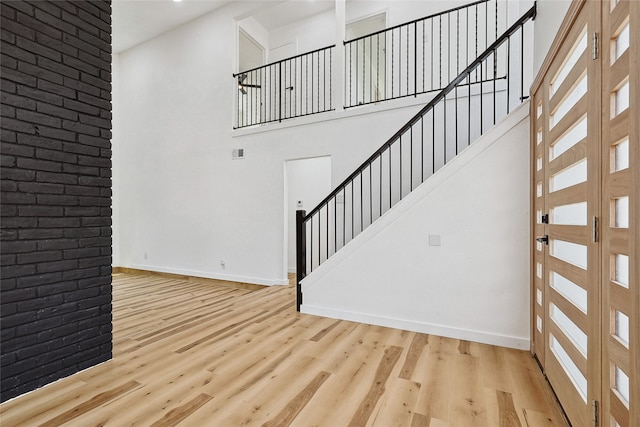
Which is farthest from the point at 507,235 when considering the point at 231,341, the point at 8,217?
the point at 8,217

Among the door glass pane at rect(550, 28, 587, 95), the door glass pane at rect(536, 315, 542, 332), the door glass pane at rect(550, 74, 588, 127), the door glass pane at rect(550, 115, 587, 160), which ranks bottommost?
the door glass pane at rect(536, 315, 542, 332)

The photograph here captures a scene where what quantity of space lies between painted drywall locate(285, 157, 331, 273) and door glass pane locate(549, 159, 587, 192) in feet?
14.5

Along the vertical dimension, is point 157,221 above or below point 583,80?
below

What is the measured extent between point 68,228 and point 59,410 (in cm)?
113

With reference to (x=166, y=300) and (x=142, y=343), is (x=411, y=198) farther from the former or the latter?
(x=166, y=300)

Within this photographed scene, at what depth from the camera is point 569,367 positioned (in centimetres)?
169

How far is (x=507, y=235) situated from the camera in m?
2.73

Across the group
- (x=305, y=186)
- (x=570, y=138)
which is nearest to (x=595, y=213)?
(x=570, y=138)

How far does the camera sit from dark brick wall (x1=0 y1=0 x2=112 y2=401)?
191 cm

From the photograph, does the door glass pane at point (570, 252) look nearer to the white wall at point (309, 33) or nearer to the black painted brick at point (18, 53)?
the black painted brick at point (18, 53)

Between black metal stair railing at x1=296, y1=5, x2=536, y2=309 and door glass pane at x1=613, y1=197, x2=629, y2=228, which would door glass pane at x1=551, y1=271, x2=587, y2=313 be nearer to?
door glass pane at x1=613, y1=197, x2=629, y2=228

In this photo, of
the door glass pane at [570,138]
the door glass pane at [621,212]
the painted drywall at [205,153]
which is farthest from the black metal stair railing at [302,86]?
the door glass pane at [621,212]

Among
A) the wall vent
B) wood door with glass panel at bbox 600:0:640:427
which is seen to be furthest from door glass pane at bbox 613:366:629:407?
the wall vent

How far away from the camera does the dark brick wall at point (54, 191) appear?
1914mm
